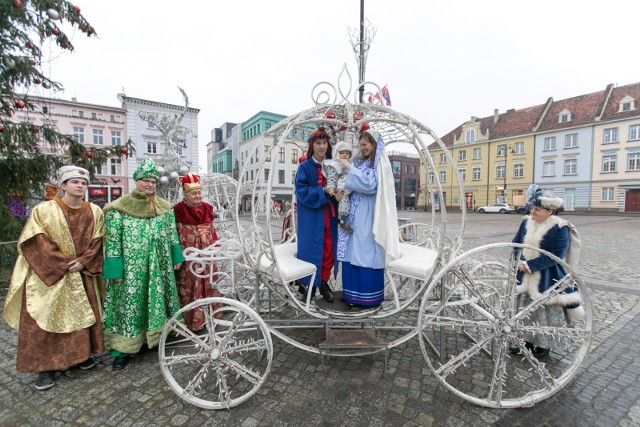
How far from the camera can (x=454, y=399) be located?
7.97 ft

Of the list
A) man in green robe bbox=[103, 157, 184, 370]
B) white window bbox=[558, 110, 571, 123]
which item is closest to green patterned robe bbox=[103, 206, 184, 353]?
man in green robe bbox=[103, 157, 184, 370]

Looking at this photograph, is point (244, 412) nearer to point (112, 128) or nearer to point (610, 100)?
point (112, 128)

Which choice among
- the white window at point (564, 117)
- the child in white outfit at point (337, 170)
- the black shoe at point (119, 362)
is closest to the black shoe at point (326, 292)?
the child in white outfit at point (337, 170)

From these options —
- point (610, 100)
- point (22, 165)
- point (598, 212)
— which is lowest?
point (598, 212)

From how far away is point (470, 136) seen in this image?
3744 cm

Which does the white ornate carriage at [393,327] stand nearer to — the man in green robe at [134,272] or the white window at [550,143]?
the man in green robe at [134,272]

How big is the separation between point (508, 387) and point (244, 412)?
7.13 feet

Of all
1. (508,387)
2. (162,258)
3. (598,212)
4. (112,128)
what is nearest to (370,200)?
(508,387)

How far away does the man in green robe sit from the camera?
9.42 ft

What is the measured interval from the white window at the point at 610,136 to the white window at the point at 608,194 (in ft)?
13.7

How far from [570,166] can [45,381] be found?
127 feet

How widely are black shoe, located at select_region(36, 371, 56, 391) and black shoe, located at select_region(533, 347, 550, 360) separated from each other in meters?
4.46

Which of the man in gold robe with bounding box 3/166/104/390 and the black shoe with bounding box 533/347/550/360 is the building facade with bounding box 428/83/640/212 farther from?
the man in gold robe with bounding box 3/166/104/390

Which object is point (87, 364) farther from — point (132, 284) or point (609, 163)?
point (609, 163)
